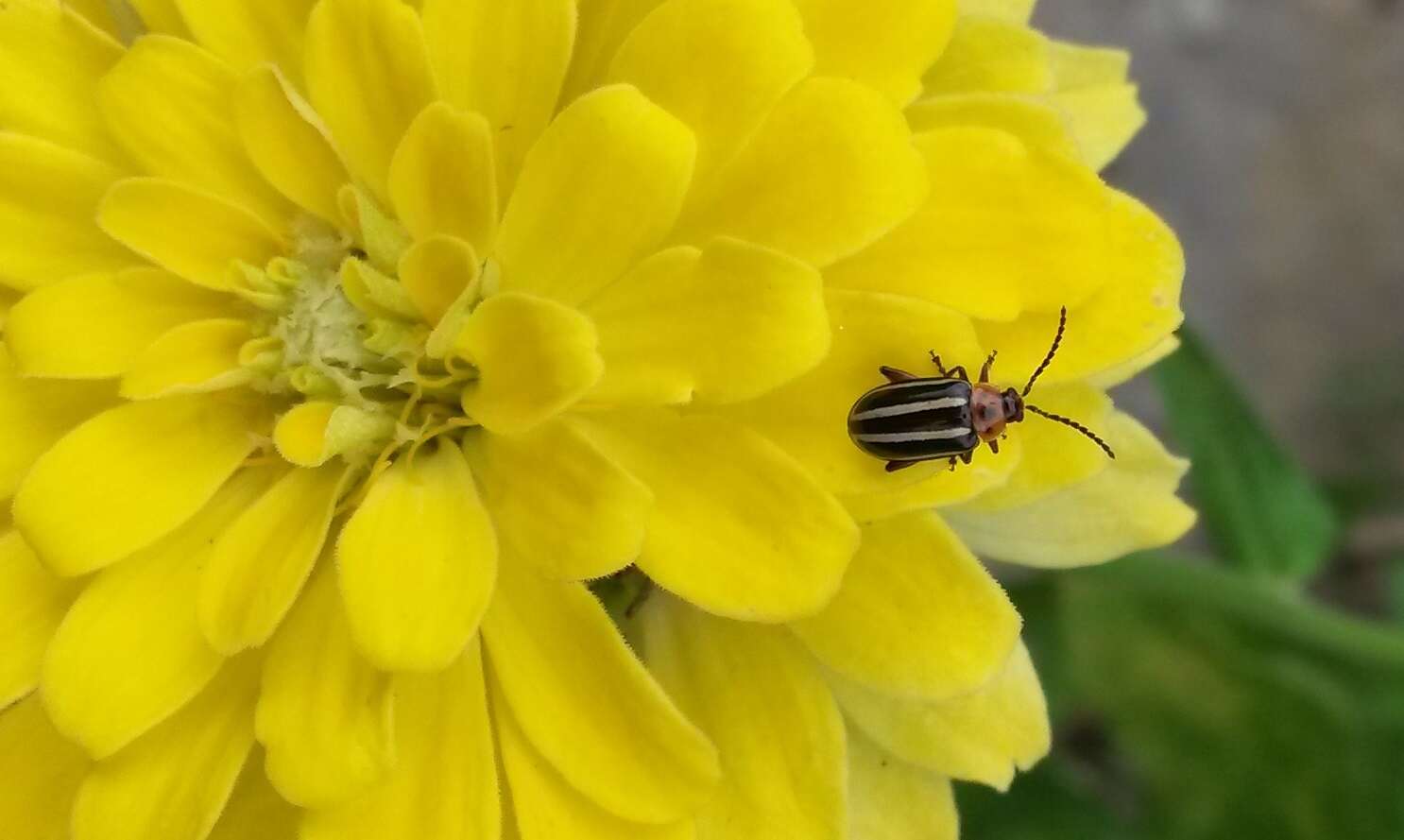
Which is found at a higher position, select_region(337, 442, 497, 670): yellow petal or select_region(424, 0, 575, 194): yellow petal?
select_region(424, 0, 575, 194): yellow petal

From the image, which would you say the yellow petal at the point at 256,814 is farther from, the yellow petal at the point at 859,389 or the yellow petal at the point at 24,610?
the yellow petal at the point at 859,389

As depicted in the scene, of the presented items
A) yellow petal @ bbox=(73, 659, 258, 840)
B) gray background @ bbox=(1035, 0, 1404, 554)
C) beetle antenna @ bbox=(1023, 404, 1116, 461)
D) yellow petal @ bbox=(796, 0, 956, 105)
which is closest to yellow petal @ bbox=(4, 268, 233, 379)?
yellow petal @ bbox=(73, 659, 258, 840)

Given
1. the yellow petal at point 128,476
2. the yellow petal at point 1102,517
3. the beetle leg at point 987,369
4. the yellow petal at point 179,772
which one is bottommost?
the yellow petal at point 179,772

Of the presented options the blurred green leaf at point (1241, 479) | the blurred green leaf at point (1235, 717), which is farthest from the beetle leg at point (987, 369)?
the blurred green leaf at point (1235, 717)

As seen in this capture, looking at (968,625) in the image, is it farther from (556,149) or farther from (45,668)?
(45,668)

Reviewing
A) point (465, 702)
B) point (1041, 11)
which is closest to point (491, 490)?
point (465, 702)

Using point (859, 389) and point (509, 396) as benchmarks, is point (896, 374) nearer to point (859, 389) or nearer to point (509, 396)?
point (859, 389)

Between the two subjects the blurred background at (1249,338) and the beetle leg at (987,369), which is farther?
the blurred background at (1249,338)

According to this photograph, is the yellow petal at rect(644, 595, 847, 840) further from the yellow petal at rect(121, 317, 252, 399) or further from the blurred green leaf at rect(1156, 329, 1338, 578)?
the blurred green leaf at rect(1156, 329, 1338, 578)
